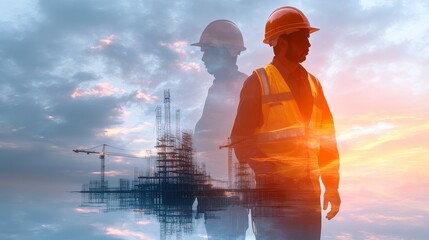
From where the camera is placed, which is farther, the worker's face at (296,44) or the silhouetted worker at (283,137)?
the worker's face at (296,44)

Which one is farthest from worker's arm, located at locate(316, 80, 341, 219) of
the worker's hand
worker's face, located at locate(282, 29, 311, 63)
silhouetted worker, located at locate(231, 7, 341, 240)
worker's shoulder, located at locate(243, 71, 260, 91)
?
worker's shoulder, located at locate(243, 71, 260, 91)

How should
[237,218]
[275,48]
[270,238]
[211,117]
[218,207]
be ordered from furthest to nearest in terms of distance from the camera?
[211,117] → [218,207] → [237,218] → [275,48] → [270,238]

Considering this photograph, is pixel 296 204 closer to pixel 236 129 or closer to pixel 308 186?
pixel 308 186

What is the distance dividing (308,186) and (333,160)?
0.78 meters

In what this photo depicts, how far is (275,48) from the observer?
6398mm

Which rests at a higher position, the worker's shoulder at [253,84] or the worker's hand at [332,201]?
the worker's shoulder at [253,84]

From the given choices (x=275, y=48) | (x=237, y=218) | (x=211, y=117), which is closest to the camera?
(x=275, y=48)

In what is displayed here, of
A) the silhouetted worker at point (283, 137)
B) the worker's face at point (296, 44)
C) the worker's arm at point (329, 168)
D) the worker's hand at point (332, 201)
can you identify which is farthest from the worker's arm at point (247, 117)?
the worker's hand at point (332, 201)

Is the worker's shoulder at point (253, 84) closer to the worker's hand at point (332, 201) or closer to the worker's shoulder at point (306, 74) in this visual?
the worker's shoulder at point (306, 74)

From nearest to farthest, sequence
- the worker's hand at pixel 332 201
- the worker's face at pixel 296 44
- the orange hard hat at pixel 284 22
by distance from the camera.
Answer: the orange hard hat at pixel 284 22 → the worker's face at pixel 296 44 → the worker's hand at pixel 332 201

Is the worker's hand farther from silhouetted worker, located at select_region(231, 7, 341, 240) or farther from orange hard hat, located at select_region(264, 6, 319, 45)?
orange hard hat, located at select_region(264, 6, 319, 45)

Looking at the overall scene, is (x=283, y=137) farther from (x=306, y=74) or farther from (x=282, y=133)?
(x=306, y=74)

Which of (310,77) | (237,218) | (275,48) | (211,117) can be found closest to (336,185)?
(310,77)

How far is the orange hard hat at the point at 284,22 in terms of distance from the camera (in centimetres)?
618
